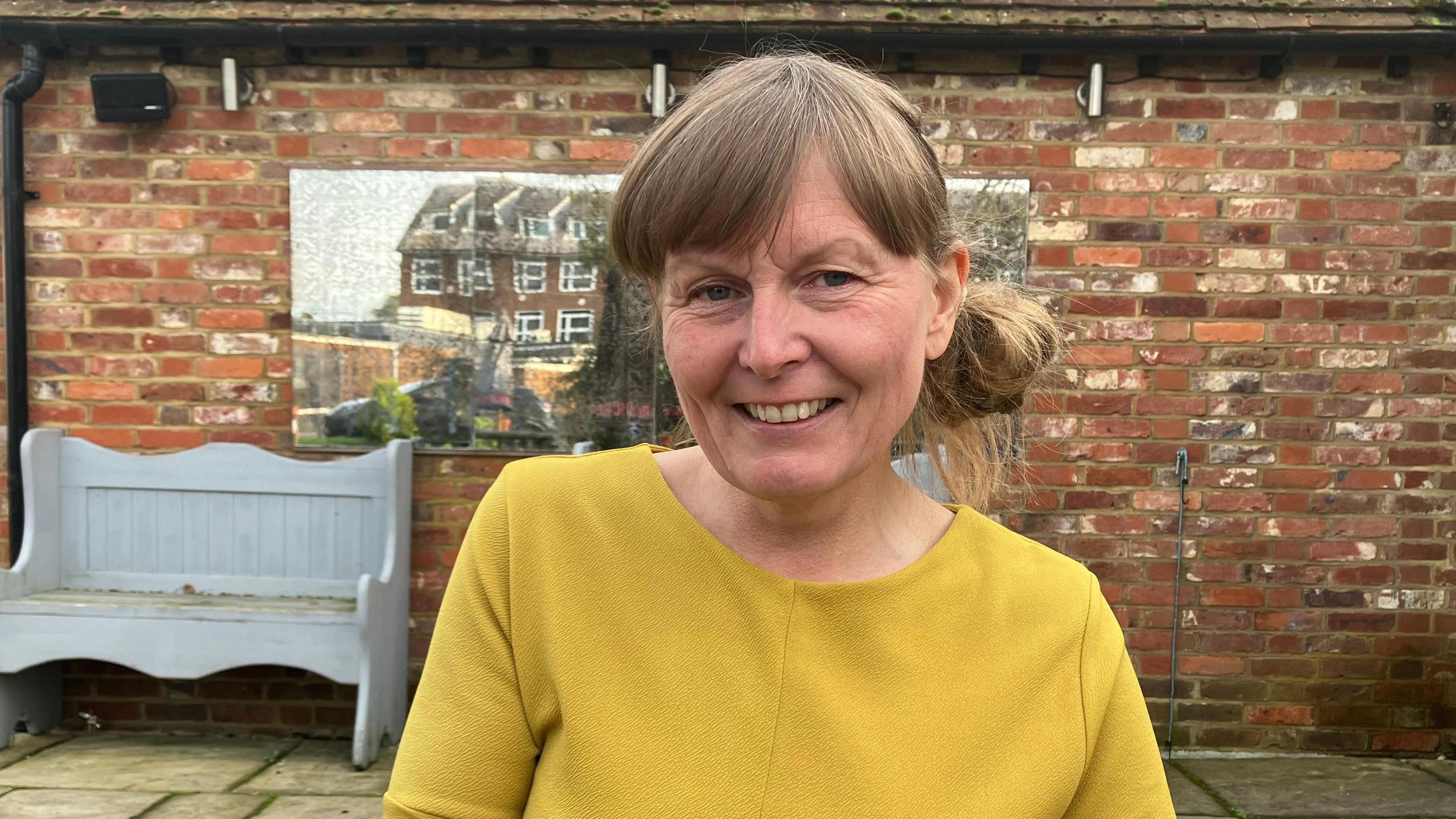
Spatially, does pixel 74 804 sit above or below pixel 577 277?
below

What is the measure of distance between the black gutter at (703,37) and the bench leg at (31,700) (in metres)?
2.25

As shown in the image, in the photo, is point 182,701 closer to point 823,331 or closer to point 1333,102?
point 823,331

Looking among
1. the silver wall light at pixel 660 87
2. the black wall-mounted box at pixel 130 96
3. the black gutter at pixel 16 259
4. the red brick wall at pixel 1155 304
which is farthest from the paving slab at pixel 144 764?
the silver wall light at pixel 660 87

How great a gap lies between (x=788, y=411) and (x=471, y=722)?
446 millimetres

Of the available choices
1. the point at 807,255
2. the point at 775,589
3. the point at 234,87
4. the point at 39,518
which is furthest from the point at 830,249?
the point at 39,518

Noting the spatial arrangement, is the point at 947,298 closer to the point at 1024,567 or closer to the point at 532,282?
the point at 1024,567

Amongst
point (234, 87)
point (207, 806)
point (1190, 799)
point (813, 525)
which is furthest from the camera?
point (234, 87)

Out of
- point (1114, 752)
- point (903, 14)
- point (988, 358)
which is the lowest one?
point (1114, 752)

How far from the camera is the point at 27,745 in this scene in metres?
3.90

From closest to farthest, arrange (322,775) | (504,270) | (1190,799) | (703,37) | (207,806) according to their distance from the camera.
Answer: (207,806), (1190,799), (322,775), (703,37), (504,270)

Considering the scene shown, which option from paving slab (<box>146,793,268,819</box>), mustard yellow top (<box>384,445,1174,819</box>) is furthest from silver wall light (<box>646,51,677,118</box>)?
mustard yellow top (<box>384,445,1174,819</box>)

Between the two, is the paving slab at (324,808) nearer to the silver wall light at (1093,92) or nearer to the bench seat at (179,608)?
the bench seat at (179,608)

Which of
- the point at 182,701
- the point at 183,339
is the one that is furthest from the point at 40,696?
the point at 183,339

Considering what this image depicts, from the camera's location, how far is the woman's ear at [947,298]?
3.94ft
